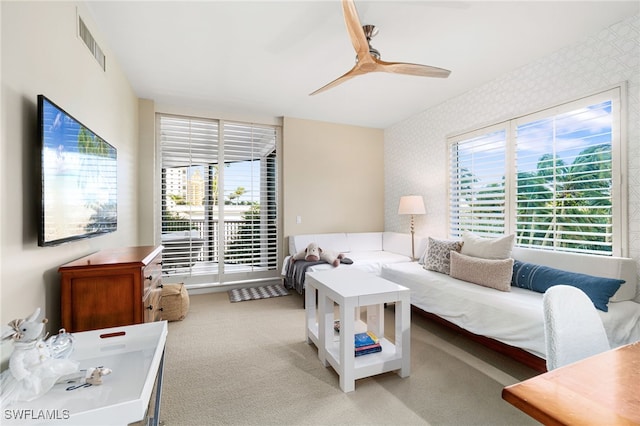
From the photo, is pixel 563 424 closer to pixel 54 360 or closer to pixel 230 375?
pixel 54 360

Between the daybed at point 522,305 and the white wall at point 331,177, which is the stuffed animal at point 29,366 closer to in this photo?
the daybed at point 522,305

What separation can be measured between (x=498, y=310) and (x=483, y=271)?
0.49 m

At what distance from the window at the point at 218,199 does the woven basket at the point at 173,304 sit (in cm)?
104

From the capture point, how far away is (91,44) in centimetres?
221

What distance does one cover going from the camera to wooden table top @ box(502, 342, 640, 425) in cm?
66

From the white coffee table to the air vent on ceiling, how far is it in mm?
2546

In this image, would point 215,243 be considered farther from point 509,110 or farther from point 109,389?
point 509,110

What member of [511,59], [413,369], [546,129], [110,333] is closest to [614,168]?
[546,129]

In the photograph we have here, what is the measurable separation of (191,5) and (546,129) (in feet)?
11.2

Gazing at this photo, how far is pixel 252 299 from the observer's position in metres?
3.93

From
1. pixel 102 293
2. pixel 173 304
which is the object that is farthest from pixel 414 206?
pixel 102 293

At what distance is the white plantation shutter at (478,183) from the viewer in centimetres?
331

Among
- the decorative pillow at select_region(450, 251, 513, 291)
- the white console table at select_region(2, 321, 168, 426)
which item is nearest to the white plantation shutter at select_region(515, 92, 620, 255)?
the decorative pillow at select_region(450, 251, 513, 291)

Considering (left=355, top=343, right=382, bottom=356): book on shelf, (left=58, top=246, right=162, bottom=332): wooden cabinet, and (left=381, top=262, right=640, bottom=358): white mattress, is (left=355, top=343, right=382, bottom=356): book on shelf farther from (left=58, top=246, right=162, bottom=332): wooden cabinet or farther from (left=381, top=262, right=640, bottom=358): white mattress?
(left=58, top=246, right=162, bottom=332): wooden cabinet
